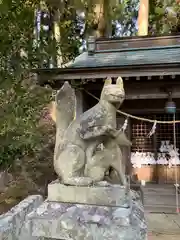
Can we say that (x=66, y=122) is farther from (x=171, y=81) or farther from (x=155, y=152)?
(x=155, y=152)

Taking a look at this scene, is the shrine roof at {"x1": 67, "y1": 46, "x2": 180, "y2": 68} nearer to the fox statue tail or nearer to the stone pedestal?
the fox statue tail

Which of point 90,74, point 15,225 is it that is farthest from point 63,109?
point 90,74

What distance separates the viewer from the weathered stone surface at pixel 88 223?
66.9 inches

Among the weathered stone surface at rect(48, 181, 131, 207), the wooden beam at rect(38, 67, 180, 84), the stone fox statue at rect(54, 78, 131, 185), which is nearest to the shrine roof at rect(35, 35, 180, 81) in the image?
the wooden beam at rect(38, 67, 180, 84)

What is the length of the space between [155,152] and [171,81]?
5.79ft

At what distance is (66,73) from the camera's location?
493 cm

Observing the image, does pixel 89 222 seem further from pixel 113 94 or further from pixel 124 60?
pixel 124 60

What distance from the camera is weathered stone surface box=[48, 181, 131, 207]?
1.87m

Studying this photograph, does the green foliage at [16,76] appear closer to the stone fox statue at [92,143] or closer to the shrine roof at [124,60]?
the shrine roof at [124,60]

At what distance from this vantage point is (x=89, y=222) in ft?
5.71

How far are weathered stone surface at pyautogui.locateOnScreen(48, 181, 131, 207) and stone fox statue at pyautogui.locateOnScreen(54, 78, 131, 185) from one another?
52 mm

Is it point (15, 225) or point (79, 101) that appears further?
point (79, 101)

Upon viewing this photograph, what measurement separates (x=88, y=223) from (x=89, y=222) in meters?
0.01

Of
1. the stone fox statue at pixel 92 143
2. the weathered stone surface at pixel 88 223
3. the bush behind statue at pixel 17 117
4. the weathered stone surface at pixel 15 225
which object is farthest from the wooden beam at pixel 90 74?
the weathered stone surface at pixel 88 223
